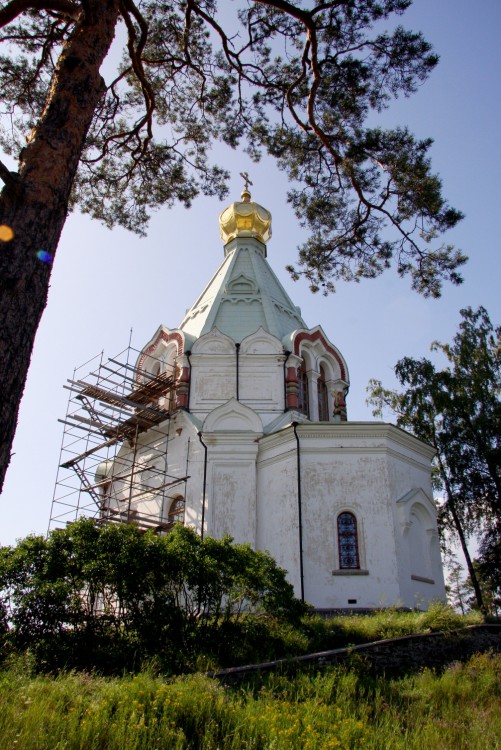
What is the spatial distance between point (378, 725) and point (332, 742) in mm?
1244

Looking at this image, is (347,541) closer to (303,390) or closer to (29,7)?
(303,390)

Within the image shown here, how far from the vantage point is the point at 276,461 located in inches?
580

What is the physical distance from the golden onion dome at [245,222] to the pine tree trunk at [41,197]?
16.5 metres

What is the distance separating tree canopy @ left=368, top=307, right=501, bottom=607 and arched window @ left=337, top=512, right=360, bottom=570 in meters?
6.56

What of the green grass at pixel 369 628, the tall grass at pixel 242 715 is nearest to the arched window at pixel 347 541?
the green grass at pixel 369 628

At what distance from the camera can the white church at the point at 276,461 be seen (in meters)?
13.3

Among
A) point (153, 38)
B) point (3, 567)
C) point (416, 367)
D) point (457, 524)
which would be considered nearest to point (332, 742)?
point (3, 567)

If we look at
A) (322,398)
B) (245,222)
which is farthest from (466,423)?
(245,222)

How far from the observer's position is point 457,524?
19.2m

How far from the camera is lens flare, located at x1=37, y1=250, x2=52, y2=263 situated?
507 centimetres

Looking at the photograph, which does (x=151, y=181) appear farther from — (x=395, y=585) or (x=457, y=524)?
(x=457, y=524)

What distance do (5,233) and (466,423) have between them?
17204mm

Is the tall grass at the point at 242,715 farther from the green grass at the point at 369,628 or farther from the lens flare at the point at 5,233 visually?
the lens flare at the point at 5,233

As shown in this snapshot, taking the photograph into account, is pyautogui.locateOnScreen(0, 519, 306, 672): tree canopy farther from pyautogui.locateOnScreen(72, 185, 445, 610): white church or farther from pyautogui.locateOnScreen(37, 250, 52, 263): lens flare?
pyautogui.locateOnScreen(37, 250, 52, 263): lens flare
